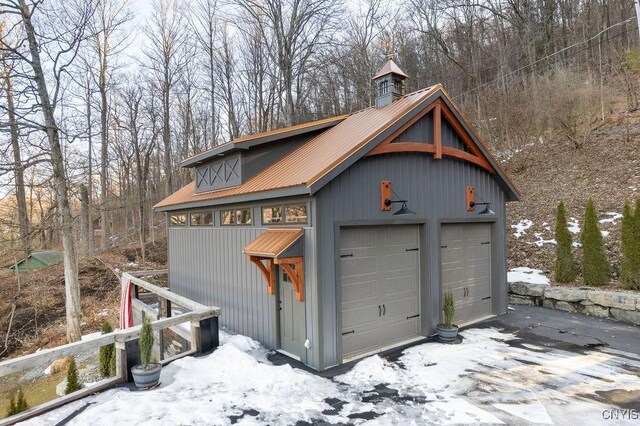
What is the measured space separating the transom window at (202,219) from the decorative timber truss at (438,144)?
4.21m

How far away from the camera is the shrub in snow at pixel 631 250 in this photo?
7641 millimetres

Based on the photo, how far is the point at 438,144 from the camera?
703 cm

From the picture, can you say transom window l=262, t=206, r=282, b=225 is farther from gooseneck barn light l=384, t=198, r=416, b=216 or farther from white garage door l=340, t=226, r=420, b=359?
gooseneck barn light l=384, t=198, r=416, b=216

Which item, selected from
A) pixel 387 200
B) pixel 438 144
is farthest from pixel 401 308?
pixel 438 144

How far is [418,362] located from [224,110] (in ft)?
67.6

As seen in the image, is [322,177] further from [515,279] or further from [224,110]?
[224,110]

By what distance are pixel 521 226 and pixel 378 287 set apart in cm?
799

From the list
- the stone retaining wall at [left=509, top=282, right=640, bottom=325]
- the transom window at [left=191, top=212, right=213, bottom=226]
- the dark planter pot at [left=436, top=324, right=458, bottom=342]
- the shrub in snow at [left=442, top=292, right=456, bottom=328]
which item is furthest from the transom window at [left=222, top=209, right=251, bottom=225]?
the stone retaining wall at [left=509, top=282, right=640, bottom=325]

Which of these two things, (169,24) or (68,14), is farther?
(169,24)

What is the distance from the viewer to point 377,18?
69.6ft

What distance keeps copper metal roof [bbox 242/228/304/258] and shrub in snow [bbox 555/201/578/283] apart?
702 cm

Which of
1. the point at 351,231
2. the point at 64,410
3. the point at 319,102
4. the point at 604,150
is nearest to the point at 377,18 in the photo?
the point at 319,102

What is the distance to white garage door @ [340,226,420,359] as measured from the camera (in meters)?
6.04

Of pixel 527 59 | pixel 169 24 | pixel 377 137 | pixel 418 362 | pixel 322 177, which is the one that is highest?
pixel 169 24
